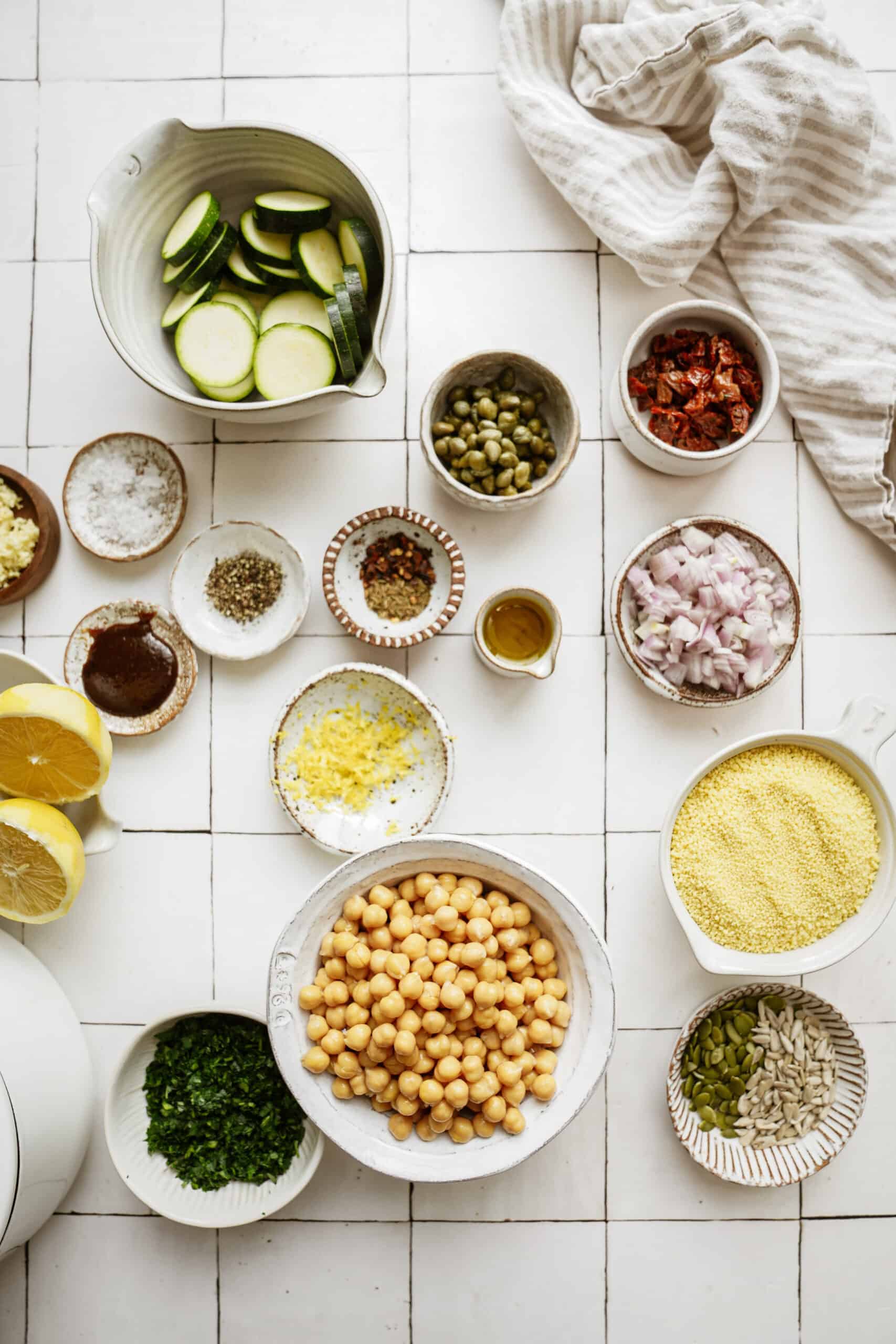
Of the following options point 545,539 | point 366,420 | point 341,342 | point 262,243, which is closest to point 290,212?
point 262,243

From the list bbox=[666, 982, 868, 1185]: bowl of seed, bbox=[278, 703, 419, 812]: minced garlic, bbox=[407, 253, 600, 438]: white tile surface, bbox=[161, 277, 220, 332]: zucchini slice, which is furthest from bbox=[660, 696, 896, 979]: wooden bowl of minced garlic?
bbox=[161, 277, 220, 332]: zucchini slice

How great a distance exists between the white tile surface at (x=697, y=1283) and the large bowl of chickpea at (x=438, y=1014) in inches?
21.0

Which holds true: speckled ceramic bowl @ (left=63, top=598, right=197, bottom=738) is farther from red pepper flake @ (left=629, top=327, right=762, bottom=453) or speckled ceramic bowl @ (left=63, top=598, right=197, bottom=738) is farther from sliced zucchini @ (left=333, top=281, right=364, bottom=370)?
red pepper flake @ (left=629, top=327, right=762, bottom=453)

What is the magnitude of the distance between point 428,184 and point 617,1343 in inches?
94.6

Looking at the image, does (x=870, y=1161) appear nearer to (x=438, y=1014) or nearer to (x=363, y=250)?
(x=438, y=1014)

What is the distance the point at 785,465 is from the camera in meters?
1.86

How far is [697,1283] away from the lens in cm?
183

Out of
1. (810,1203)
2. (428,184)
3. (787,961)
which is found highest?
(428,184)

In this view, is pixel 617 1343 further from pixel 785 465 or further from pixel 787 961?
pixel 785 465

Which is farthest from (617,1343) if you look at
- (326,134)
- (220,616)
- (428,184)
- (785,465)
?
(326,134)

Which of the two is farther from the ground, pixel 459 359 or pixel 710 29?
pixel 710 29

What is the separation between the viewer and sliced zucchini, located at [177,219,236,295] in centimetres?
168

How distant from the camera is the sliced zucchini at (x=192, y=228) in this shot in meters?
1.63

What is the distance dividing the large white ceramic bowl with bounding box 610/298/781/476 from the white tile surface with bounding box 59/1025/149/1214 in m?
1.56
